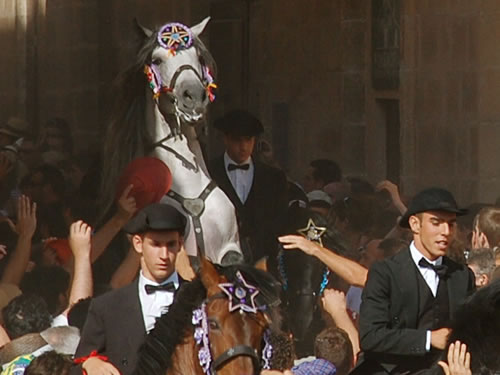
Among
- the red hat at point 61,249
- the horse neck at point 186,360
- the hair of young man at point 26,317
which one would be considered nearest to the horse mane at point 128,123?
the red hat at point 61,249

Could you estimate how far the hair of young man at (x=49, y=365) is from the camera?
7926mm

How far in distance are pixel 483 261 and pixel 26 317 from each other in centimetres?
214

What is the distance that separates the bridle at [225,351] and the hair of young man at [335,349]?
2283 millimetres

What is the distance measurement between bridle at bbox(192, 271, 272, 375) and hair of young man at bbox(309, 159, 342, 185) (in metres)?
5.66

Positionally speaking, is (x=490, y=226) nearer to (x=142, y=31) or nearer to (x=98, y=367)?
(x=142, y=31)

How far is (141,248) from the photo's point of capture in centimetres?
822

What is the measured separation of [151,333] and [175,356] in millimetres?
118

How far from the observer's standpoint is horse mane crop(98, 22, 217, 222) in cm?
1143

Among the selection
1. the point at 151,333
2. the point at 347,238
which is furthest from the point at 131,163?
the point at 151,333

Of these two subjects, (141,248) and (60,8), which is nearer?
(141,248)

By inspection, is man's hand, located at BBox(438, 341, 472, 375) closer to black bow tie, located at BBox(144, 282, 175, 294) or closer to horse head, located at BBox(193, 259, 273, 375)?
horse head, located at BBox(193, 259, 273, 375)

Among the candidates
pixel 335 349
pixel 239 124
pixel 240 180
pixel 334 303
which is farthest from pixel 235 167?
pixel 335 349

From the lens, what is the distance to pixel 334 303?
11172mm

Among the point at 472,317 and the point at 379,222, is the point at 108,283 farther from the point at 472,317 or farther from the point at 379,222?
the point at 472,317
